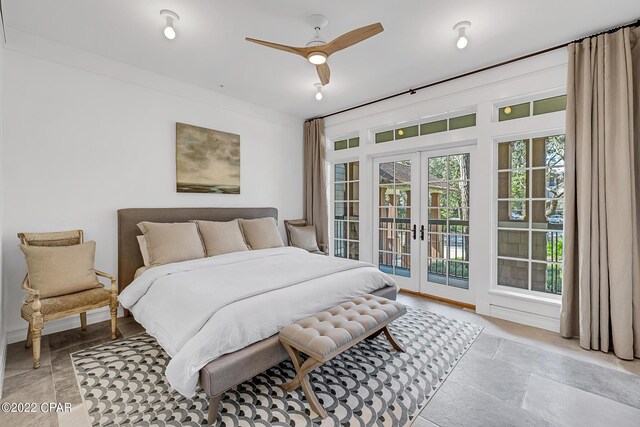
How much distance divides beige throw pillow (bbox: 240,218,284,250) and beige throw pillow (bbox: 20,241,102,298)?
168cm

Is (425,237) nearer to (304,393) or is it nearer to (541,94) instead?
(541,94)

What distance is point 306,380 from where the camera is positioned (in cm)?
194

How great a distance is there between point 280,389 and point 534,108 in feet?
12.1

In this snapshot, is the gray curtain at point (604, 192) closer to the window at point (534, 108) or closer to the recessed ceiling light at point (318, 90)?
the window at point (534, 108)

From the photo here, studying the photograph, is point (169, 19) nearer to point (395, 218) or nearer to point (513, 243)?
point (395, 218)

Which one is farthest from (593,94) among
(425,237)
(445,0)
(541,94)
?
(425,237)

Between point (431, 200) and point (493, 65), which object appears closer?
point (493, 65)

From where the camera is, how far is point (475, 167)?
3.63 m

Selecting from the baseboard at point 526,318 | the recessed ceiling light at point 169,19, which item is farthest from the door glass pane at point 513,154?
the recessed ceiling light at point 169,19

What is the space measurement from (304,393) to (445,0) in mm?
3048

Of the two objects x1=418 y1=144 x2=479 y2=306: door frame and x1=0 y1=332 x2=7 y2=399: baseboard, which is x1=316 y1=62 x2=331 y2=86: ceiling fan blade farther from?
x1=0 y1=332 x2=7 y2=399: baseboard

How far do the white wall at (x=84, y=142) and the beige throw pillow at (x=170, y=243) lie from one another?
0.53 m

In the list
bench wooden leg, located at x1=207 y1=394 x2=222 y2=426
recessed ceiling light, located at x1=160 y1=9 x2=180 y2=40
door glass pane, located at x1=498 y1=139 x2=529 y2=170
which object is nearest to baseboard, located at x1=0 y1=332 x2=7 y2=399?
bench wooden leg, located at x1=207 y1=394 x2=222 y2=426

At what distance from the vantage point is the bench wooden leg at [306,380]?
186 cm
